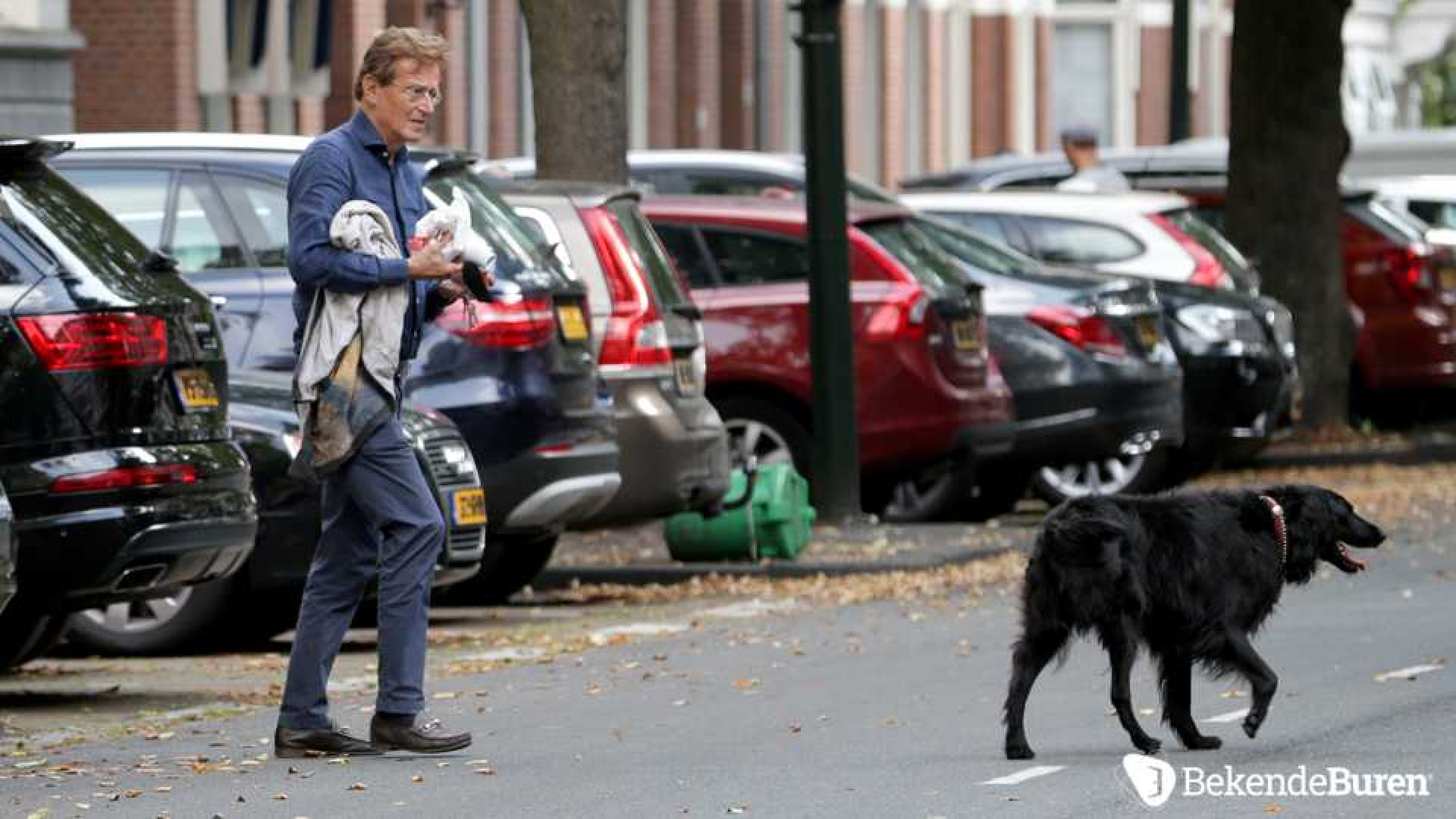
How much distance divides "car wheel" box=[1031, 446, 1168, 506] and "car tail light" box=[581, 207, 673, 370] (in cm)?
547

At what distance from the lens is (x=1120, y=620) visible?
9.20 meters

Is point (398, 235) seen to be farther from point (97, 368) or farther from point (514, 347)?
point (514, 347)

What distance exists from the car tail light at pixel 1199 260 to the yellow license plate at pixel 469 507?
9.22 m

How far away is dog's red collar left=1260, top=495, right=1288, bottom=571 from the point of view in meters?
9.57

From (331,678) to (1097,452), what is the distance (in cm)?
736

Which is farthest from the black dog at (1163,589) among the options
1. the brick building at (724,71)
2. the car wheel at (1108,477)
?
the brick building at (724,71)

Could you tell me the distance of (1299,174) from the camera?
24516 millimetres

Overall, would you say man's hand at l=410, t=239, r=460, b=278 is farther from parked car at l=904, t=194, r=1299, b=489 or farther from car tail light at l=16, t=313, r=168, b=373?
parked car at l=904, t=194, r=1299, b=489

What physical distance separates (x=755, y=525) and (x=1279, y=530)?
21.1ft

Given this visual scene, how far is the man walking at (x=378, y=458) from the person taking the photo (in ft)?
30.7

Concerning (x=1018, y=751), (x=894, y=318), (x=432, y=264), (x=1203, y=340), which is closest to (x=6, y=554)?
(x=432, y=264)

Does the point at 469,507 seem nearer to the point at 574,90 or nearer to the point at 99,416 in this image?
the point at 99,416

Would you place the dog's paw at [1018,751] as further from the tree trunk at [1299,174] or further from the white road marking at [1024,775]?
the tree trunk at [1299,174]

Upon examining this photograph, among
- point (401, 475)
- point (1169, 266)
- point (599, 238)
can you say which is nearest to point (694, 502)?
point (599, 238)
